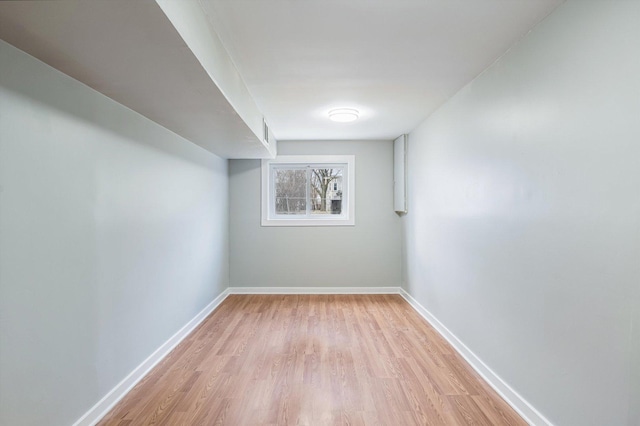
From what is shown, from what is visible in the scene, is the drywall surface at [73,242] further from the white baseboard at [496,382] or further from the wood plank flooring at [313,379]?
the white baseboard at [496,382]

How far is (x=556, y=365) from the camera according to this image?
167 centimetres

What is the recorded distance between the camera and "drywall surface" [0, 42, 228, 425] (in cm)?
141

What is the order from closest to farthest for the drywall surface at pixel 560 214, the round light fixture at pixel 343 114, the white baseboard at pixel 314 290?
1. the drywall surface at pixel 560 214
2. the round light fixture at pixel 343 114
3. the white baseboard at pixel 314 290

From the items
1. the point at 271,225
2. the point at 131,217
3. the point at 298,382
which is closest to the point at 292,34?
the point at 131,217

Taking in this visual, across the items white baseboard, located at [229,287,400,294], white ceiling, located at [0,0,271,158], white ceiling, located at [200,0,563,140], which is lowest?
white baseboard, located at [229,287,400,294]

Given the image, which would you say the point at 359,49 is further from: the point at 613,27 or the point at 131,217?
the point at 131,217

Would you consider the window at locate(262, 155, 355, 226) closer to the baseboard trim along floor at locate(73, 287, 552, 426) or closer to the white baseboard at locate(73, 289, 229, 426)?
the baseboard trim along floor at locate(73, 287, 552, 426)

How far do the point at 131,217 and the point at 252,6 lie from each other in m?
1.65

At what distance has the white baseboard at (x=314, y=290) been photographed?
15.7 feet

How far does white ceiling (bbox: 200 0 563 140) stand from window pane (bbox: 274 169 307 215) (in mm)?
1896

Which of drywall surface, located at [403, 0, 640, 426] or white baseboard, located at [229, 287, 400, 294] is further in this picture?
white baseboard, located at [229, 287, 400, 294]

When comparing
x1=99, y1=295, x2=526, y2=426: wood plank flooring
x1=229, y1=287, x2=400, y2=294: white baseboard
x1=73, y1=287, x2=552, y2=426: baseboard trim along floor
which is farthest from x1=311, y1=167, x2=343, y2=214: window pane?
x1=99, y1=295, x2=526, y2=426: wood plank flooring

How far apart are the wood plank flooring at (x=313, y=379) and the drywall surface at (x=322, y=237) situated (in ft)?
3.85

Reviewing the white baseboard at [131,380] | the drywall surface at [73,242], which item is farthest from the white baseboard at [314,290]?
the drywall surface at [73,242]
